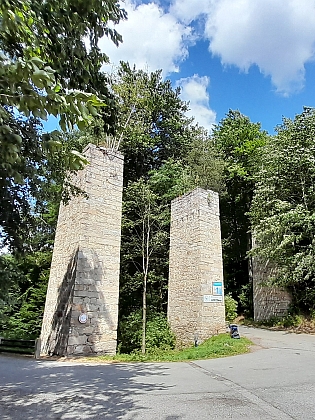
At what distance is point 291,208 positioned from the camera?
14.6 meters

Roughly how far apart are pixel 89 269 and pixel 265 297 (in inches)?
410

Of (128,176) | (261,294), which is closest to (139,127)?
(128,176)

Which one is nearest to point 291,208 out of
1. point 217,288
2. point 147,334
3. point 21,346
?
point 217,288

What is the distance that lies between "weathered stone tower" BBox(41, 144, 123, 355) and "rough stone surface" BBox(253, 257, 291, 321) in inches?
339

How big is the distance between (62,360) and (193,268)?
5483mm

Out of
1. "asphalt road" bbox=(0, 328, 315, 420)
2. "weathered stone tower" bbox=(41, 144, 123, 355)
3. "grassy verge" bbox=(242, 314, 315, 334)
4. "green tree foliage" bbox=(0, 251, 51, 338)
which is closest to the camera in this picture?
"asphalt road" bbox=(0, 328, 315, 420)

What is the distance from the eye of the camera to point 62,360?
916 cm

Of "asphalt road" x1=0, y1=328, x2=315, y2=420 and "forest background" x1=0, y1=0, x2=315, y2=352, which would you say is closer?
"forest background" x1=0, y1=0, x2=315, y2=352

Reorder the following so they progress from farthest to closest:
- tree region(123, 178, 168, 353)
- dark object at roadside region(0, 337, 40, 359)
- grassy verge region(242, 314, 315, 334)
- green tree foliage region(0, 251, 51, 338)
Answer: green tree foliage region(0, 251, 51, 338), tree region(123, 178, 168, 353), grassy verge region(242, 314, 315, 334), dark object at roadside region(0, 337, 40, 359)

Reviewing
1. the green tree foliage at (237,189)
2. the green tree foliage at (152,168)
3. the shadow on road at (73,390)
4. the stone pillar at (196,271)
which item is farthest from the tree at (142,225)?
the green tree foliage at (237,189)

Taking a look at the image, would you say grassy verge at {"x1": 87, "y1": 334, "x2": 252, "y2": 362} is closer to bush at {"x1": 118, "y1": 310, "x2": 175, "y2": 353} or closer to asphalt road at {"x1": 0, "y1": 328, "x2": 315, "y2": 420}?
asphalt road at {"x1": 0, "y1": 328, "x2": 315, "y2": 420}

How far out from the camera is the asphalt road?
4.01 metres

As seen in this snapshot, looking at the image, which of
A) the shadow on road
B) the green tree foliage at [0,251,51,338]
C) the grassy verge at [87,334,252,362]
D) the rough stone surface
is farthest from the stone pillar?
the green tree foliage at [0,251,51,338]

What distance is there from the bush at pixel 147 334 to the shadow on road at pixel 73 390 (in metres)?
4.89
